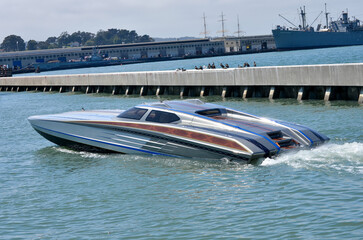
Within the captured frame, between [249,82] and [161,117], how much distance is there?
1646 centimetres

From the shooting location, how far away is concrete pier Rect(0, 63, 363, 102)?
25141 millimetres

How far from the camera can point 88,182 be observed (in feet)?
42.7

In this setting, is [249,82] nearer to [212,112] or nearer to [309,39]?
[212,112]

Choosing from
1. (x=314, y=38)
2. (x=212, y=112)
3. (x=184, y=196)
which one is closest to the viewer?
(x=184, y=196)

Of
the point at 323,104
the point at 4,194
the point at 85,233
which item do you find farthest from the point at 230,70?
the point at 85,233

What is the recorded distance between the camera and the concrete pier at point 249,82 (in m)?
25.1

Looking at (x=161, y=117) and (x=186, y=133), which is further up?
(x=161, y=117)

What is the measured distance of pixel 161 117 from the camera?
47.4 ft

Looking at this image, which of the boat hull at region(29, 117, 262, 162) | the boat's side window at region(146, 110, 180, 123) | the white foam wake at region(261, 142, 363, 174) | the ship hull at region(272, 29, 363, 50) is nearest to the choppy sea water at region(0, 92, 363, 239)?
the white foam wake at region(261, 142, 363, 174)

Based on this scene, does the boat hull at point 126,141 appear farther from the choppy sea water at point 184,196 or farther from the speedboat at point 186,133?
the choppy sea water at point 184,196

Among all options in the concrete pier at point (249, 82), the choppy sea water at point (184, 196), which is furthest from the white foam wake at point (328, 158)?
the concrete pier at point (249, 82)

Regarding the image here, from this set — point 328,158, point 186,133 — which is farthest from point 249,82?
point 328,158

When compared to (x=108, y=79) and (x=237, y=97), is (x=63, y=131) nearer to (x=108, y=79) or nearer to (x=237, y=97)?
(x=237, y=97)

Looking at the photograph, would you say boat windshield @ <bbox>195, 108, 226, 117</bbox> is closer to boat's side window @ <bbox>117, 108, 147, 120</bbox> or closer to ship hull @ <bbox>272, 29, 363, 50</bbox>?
boat's side window @ <bbox>117, 108, 147, 120</bbox>
